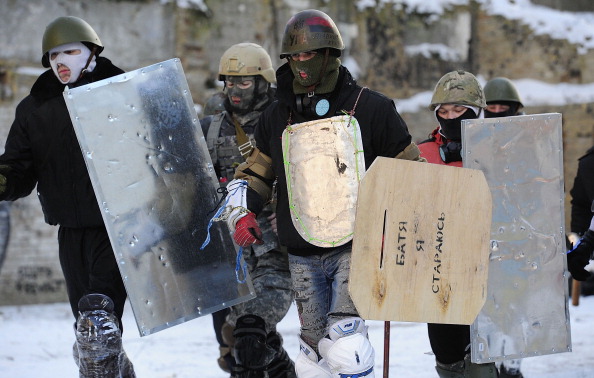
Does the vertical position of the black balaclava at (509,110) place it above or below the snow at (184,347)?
above

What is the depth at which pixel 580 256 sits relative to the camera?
5.51 m

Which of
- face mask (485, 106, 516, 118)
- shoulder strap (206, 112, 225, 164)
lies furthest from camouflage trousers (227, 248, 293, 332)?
face mask (485, 106, 516, 118)

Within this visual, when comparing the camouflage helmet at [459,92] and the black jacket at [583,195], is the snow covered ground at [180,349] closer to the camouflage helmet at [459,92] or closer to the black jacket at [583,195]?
the black jacket at [583,195]

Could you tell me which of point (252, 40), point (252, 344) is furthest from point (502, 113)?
point (252, 40)

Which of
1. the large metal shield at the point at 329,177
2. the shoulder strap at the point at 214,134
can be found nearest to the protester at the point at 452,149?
the large metal shield at the point at 329,177

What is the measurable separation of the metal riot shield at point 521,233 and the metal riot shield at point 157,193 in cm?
126

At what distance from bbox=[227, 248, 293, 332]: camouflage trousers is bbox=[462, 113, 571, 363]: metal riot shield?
1243 millimetres

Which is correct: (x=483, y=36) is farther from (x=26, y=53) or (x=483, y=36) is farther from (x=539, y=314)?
(x=539, y=314)

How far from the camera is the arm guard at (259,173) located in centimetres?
506

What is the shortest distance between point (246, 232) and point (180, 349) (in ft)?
11.8

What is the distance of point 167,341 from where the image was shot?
852 centimetres

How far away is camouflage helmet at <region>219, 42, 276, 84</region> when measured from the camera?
20.6 ft

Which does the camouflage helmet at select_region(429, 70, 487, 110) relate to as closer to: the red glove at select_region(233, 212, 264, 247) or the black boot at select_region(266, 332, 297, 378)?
the red glove at select_region(233, 212, 264, 247)

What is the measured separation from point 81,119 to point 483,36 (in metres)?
8.74
